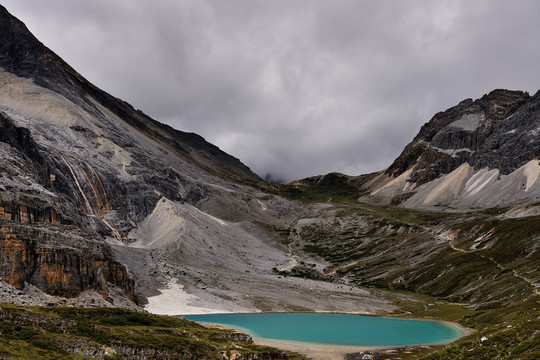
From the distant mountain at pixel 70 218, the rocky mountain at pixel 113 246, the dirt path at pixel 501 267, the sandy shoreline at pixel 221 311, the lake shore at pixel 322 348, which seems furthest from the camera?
Answer: the dirt path at pixel 501 267

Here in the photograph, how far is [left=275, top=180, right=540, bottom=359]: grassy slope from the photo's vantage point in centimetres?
6078

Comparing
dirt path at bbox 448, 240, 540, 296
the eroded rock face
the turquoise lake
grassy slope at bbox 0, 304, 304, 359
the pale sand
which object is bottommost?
the pale sand

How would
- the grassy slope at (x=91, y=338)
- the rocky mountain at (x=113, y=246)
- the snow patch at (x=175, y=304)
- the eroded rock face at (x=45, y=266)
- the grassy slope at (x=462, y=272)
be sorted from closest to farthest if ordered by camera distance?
the grassy slope at (x=91, y=338), the grassy slope at (x=462, y=272), the eroded rock face at (x=45, y=266), the rocky mountain at (x=113, y=246), the snow patch at (x=175, y=304)

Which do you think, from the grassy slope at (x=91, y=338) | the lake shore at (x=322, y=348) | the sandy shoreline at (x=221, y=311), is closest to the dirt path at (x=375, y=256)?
the sandy shoreline at (x=221, y=311)

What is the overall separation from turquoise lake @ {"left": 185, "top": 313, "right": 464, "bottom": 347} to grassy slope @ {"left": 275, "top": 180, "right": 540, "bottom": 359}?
780 cm

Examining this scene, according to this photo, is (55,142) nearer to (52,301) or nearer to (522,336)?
(52,301)

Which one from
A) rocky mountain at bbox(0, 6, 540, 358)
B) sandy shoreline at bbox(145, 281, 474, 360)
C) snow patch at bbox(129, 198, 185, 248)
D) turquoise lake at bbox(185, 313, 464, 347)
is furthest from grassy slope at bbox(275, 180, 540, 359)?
snow patch at bbox(129, 198, 185, 248)

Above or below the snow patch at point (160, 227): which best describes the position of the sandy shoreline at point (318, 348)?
below

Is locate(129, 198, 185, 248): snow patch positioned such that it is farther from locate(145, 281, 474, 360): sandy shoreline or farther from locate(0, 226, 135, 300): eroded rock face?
locate(0, 226, 135, 300): eroded rock face

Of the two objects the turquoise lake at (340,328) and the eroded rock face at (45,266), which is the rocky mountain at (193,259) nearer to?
the eroded rock face at (45,266)

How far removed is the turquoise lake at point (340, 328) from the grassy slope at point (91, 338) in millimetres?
29961

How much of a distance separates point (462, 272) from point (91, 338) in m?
119

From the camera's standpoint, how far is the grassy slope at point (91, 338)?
3241 centimetres

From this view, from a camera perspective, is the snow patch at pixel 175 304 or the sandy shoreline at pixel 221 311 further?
the snow patch at pixel 175 304
